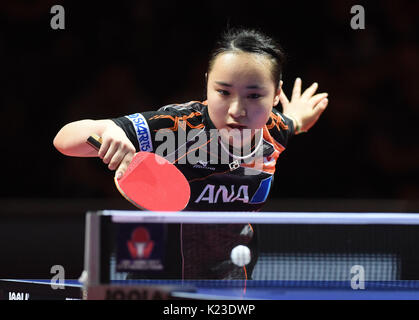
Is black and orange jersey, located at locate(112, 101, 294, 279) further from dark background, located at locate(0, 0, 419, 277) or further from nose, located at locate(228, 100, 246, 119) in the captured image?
dark background, located at locate(0, 0, 419, 277)

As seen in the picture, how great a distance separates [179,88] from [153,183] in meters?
3.72

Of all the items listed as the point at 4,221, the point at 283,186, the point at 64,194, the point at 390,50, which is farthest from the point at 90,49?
the point at 390,50

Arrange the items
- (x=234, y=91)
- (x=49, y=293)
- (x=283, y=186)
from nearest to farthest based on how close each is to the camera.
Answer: (x=234, y=91) → (x=49, y=293) → (x=283, y=186)

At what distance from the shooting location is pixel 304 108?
3.36 metres

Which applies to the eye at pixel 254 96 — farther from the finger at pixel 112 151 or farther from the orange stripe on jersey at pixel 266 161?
the finger at pixel 112 151

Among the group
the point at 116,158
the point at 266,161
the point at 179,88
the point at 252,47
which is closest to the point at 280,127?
the point at 266,161

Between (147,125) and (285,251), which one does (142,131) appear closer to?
(147,125)

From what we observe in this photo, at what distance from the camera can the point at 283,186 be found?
6.12 m

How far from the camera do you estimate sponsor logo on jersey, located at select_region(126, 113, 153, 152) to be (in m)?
2.51

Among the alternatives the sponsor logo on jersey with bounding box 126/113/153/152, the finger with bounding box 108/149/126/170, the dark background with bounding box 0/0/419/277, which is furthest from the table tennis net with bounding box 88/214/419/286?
the dark background with bounding box 0/0/419/277

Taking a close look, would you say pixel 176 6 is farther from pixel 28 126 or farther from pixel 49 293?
pixel 49 293

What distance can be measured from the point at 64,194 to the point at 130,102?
108 cm

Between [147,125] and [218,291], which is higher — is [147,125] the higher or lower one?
the higher one

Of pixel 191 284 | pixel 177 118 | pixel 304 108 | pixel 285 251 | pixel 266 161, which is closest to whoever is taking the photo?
pixel 191 284
